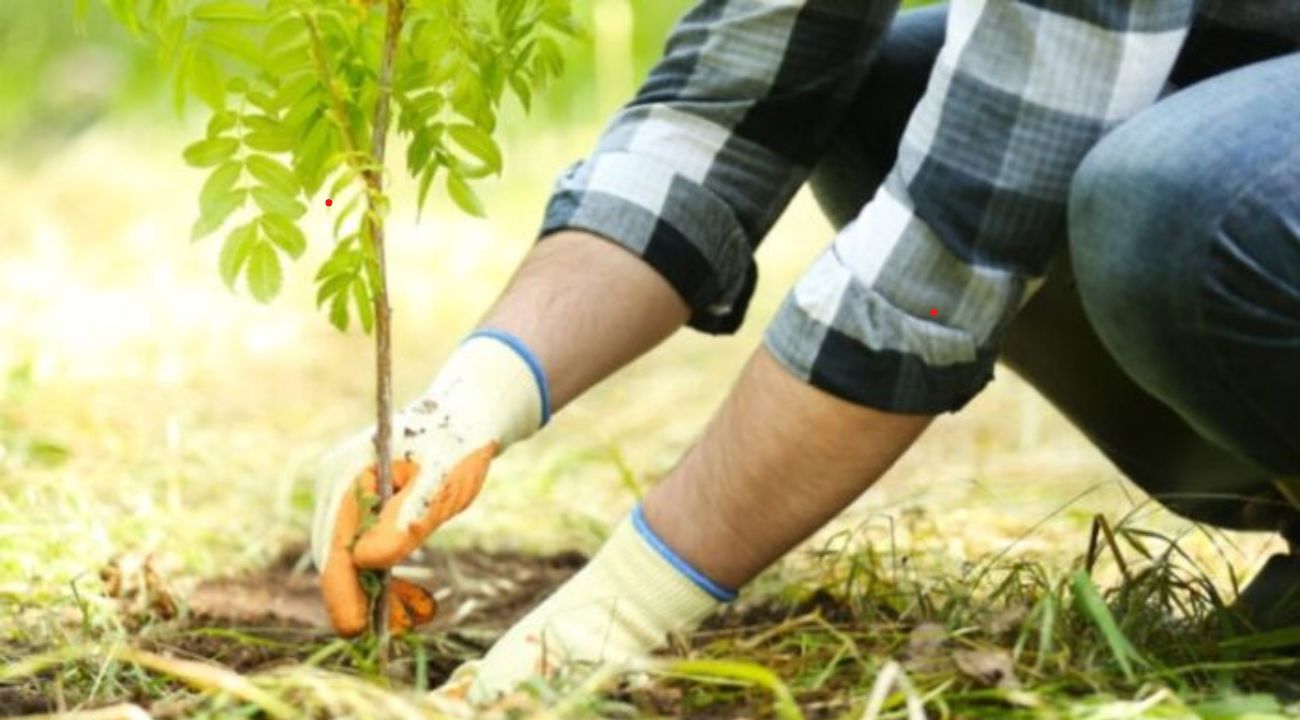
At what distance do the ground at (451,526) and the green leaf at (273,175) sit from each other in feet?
1.05

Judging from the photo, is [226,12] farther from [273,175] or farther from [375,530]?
[375,530]

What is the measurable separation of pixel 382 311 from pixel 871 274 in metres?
0.35

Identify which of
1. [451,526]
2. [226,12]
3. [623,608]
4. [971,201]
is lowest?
[451,526]

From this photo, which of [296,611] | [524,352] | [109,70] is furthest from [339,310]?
[109,70]

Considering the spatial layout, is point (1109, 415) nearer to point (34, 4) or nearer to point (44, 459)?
point (44, 459)

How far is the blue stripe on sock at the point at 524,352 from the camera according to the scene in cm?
173

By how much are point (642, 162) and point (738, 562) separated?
40cm

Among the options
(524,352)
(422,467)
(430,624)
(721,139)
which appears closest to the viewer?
(422,467)

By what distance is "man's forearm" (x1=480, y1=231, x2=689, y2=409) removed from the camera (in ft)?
5.78

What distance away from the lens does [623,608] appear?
62.7 inches

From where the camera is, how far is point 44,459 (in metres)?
2.62

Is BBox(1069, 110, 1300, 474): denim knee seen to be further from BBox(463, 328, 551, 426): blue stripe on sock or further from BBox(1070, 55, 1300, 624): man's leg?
BBox(463, 328, 551, 426): blue stripe on sock

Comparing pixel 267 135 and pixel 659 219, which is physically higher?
pixel 267 135

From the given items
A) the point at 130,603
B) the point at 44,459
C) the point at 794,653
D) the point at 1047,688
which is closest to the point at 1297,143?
the point at 1047,688
